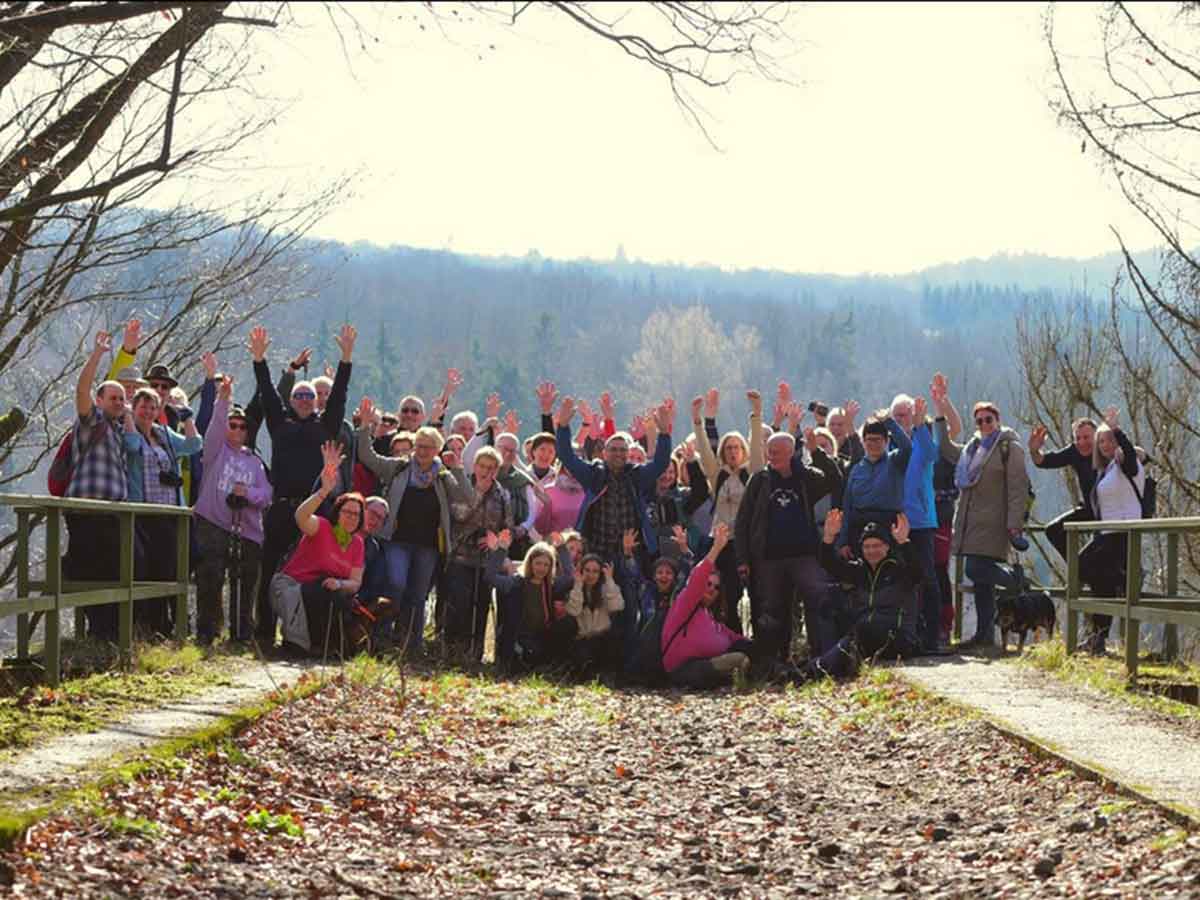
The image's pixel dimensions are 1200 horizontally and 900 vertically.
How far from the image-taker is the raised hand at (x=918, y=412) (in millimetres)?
14906

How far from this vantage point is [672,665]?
1441 cm

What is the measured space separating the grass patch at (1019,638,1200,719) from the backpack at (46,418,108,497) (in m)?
7.37

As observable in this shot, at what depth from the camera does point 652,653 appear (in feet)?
47.3

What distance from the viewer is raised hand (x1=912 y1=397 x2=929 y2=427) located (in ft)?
48.9

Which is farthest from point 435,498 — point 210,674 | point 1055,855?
point 1055,855

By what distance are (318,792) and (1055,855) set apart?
12.1 ft

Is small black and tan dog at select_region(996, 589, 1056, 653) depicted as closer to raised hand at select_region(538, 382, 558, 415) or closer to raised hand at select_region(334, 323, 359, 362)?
raised hand at select_region(538, 382, 558, 415)

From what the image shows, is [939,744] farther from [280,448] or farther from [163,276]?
[163,276]

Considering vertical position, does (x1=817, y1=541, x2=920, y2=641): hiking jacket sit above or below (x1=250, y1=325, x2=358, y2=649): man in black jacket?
below

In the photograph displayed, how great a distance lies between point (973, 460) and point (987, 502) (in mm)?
414

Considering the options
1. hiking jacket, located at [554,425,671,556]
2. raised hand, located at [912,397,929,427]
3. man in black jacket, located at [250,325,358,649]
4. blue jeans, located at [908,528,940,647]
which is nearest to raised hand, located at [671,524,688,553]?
hiking jacket, located at [554,425,671,556]

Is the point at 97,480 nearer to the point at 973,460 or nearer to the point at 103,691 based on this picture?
the point at 103,691

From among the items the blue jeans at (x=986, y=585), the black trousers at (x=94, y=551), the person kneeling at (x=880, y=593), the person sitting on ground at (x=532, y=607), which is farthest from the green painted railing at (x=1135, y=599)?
the black trousers at (x=94, y=551)

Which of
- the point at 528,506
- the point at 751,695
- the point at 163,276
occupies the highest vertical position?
the point at 163,276
